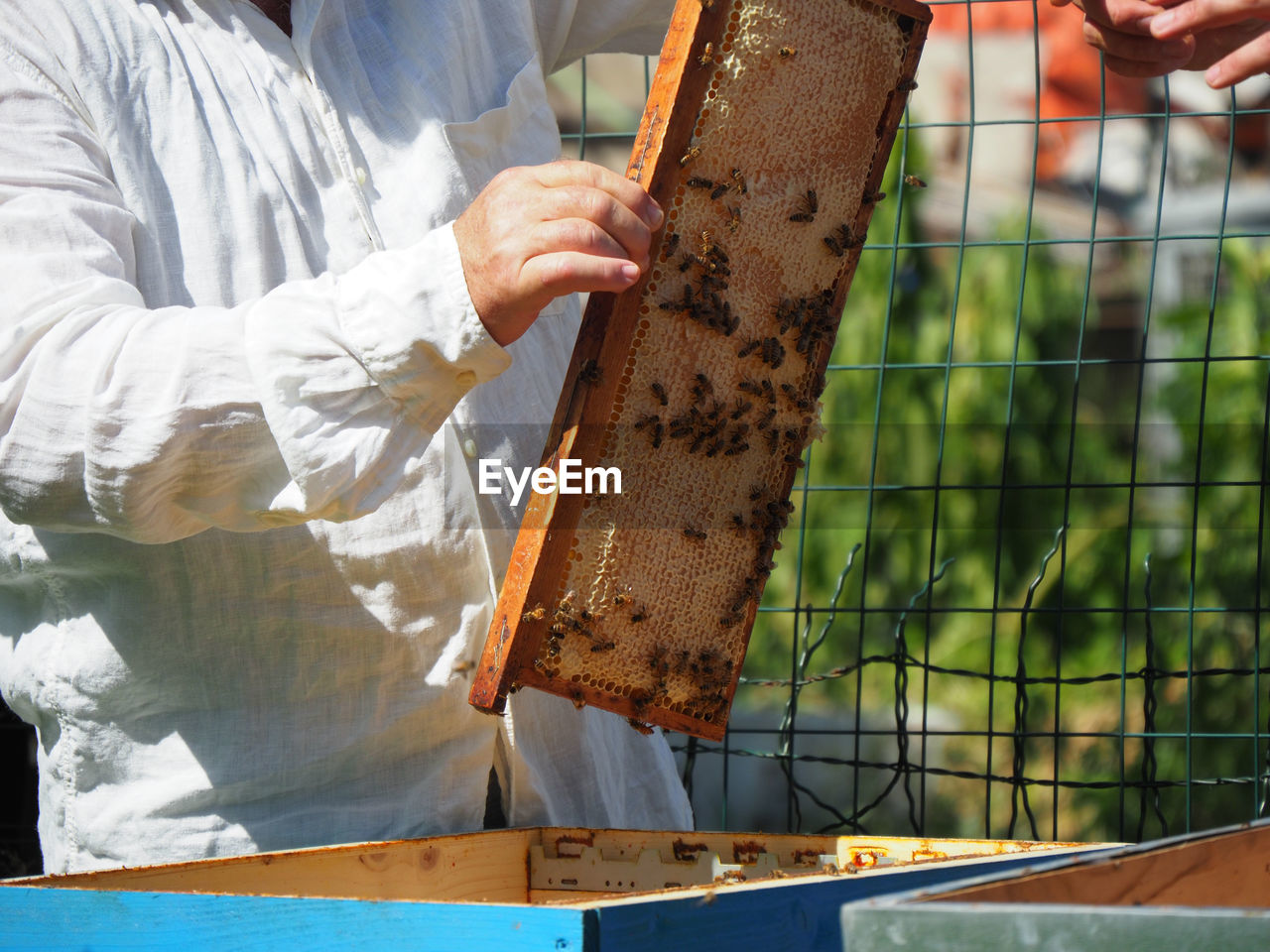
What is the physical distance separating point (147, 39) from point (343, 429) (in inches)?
24.9

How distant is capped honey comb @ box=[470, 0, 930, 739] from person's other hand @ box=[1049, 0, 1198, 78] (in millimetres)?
344

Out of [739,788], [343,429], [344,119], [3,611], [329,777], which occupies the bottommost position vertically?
[739,788]

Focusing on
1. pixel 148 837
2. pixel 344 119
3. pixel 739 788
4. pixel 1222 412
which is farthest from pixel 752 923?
pixel 1222 412

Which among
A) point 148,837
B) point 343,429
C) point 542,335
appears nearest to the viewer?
point 343,429

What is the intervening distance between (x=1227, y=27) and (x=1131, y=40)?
0.14 metres

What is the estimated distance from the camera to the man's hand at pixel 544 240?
1.22m

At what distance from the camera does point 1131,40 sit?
1785 millimetres

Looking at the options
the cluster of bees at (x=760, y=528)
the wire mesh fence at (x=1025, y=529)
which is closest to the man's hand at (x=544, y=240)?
the cluster of bees at (x=760, y=528)

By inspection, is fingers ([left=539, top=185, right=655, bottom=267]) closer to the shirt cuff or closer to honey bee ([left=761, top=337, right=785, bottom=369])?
the shirt cuff

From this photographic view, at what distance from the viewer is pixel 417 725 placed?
1.52 m

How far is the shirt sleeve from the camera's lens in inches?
47.9

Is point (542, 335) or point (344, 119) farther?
point (542, 335)

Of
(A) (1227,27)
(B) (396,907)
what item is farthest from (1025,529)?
(B) (396,907)

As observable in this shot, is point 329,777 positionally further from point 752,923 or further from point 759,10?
point 759,10
